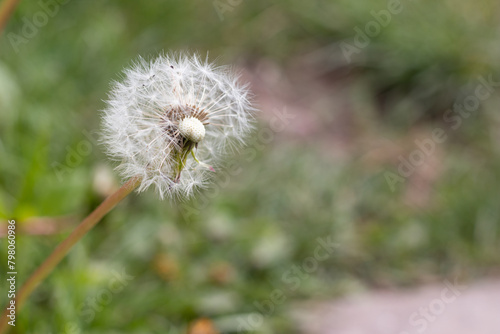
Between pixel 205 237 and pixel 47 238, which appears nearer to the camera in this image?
pixel 47 238

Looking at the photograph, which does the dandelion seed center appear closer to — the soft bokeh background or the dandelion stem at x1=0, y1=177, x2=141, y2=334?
the dandelion stem at x1=0, y1=177, x2=141, y2=334

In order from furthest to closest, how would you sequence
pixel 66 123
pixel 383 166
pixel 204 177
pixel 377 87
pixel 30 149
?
pixel 377 87 → pixel 383 166 → pixel 66 123 → pixel 30 149 → pixel 204 177

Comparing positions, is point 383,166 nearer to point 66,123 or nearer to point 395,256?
point 395,256

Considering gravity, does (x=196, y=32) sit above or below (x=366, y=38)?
below

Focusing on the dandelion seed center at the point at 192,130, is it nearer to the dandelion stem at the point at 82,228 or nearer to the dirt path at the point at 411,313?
the dandelion stem at the point at 82,228

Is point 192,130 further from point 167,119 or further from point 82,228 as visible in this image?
point 82,228

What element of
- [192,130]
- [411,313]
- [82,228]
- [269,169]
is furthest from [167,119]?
[269,169]

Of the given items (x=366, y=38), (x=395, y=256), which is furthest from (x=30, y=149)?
(x=366, y=38)
